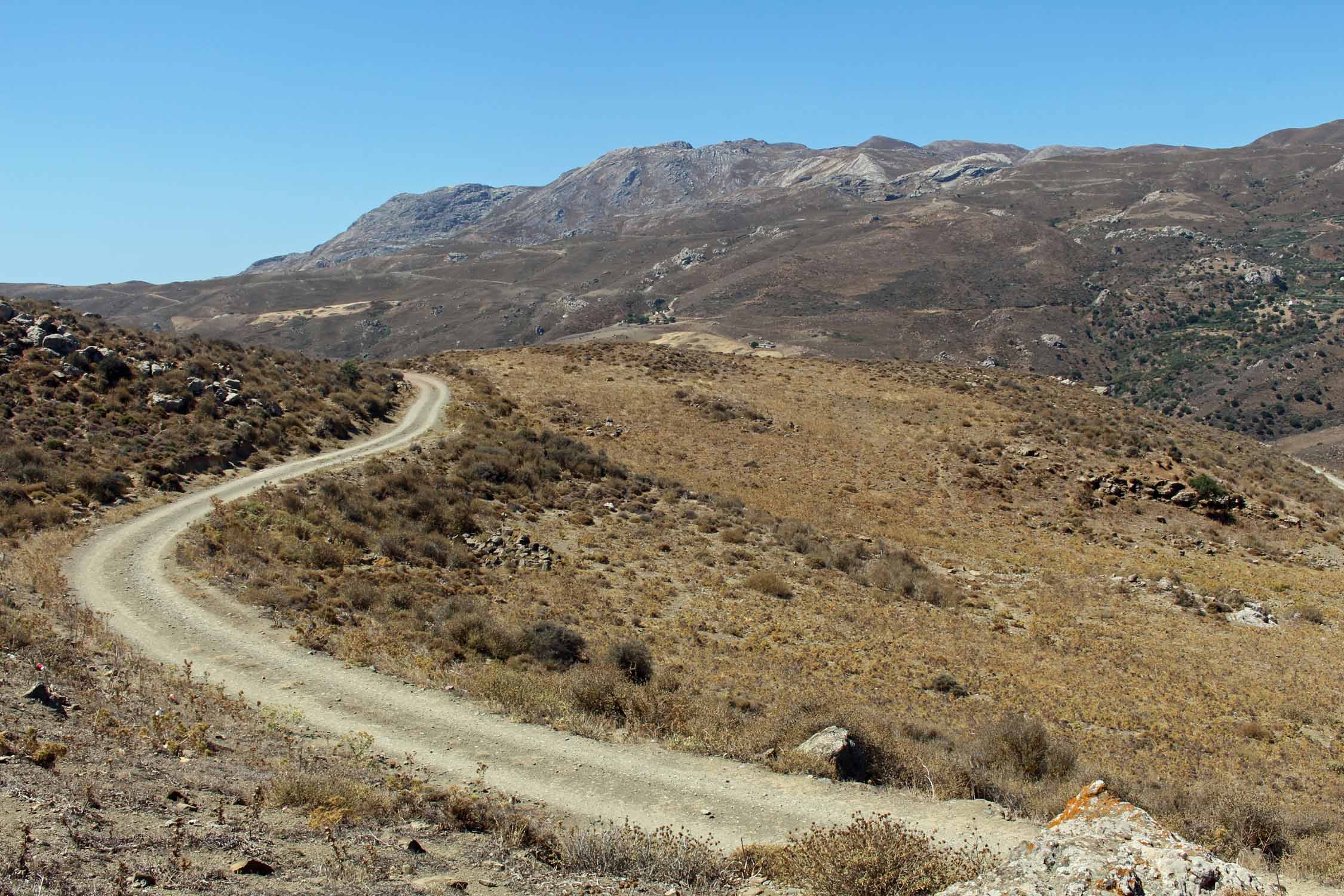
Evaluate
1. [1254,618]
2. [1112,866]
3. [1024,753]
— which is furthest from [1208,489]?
[1112,866]

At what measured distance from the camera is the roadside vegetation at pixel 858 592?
1112 cm

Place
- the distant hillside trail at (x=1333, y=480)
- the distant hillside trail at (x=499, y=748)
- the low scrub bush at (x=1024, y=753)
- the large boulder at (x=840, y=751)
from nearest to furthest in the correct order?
the distant hillside trail at (x=499, y=748)
the large boulder at (x=840, y=751)
the low scrub bush at (x=1024, y=753)
the distant hillside trail at (x=1333, y=480)

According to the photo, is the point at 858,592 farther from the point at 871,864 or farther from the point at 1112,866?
the point at 1112,866

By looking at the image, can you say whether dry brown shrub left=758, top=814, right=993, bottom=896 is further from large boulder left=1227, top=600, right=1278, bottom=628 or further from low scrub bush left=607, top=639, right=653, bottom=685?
large boulder left=1227, top=600, right=1278, bottom=628

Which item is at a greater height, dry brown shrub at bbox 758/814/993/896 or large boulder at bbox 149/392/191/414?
large boulder at bbox 149/392/191/414

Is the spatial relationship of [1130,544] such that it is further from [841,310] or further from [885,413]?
[841,310]

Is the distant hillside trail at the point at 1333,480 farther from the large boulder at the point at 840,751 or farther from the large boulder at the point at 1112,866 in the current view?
the large boulder at the point at 1112,866

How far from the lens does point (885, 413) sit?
139 feet

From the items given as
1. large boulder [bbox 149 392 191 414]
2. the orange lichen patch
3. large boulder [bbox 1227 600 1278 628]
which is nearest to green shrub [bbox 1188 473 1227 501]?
large boulder [bbox 1227 600 1278 628]

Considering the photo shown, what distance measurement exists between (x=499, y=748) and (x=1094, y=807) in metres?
6.80

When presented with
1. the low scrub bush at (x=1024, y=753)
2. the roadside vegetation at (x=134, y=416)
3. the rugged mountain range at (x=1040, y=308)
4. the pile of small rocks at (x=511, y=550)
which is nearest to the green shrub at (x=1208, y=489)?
the low scrub bush at (x=1024, y=753)

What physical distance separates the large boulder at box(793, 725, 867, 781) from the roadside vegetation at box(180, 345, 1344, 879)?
75 millimetres

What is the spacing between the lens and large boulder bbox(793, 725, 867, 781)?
9.74m

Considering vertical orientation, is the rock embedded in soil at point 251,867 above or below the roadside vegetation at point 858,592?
above
